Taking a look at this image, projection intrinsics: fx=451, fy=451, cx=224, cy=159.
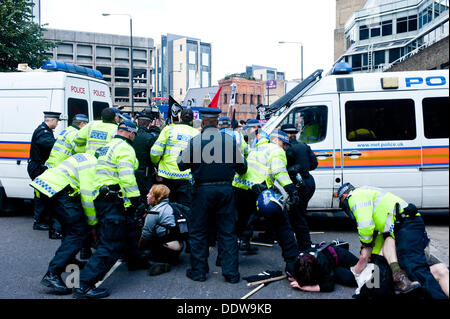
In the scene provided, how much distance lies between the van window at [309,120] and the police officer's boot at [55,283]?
4324mm

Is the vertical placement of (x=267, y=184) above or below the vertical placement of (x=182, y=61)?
below

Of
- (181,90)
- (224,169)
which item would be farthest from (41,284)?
(181,90)

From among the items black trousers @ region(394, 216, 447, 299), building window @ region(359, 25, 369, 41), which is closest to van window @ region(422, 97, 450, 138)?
black trousers @ region(394, 216, 447, 299)

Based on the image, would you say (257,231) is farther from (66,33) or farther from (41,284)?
(66,33)

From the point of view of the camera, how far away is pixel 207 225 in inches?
212

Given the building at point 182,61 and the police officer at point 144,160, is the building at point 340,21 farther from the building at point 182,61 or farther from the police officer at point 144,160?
the police officer at point 144,160

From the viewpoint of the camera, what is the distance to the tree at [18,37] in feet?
56.3

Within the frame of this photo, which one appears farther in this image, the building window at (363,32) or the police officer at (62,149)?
the building window at (363,32)

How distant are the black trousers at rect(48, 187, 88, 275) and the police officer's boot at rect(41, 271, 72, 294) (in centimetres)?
5

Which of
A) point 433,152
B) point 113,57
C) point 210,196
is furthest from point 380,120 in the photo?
point 113,57

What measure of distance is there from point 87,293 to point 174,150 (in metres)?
2.39

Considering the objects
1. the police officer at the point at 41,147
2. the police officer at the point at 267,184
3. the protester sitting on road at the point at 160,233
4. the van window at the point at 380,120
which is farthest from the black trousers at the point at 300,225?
the police officer at the point at 41,147

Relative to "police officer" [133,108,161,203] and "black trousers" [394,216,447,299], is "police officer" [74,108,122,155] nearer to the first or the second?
"police officer" [133,108,161,203]

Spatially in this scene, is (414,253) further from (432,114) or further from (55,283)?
(432,114)
